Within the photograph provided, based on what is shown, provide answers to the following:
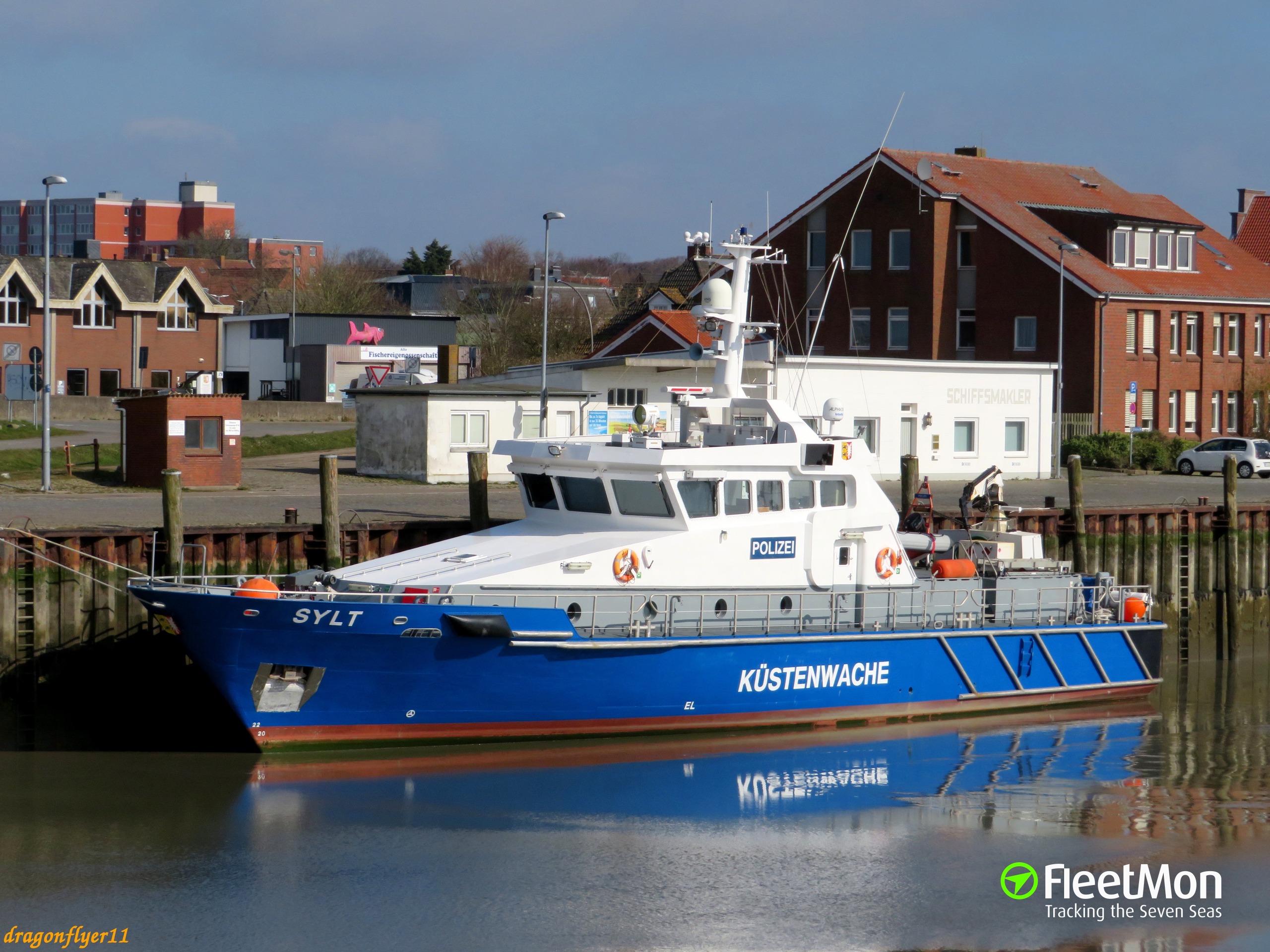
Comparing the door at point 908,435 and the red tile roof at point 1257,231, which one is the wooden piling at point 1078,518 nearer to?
the door at point 908,435

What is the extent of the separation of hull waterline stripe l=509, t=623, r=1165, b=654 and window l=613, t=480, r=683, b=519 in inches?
61.8

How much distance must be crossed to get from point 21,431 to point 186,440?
1542cm

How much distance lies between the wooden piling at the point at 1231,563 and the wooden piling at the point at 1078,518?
132 inches

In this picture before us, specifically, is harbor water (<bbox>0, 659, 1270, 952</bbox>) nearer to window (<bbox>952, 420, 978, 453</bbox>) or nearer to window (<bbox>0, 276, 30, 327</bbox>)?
window (<bbox>952, 420, 978, 453</bbox>)

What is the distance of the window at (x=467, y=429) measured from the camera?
115ft

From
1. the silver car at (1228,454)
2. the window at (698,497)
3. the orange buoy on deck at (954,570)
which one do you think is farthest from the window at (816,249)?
the window at (698,497)

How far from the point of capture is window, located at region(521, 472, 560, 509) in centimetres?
1939

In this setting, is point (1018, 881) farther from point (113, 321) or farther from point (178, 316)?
point (178, 316)

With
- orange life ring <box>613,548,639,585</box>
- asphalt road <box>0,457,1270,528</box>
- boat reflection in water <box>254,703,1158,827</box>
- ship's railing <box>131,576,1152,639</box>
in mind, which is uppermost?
asphalt road <box>0,457,1270,528</box>

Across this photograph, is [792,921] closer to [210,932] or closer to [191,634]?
[210,932]

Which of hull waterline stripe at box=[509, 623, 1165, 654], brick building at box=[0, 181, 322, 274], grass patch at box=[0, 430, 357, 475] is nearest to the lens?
hull waterline stripe at box=[509, 623, 1165, 654]

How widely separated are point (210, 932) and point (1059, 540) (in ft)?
57.3

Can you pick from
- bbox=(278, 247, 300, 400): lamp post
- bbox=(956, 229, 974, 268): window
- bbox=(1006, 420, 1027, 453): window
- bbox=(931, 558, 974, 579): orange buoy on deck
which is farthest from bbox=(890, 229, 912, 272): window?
bbox=(931, 558, 974, 579): orange buoy on deck

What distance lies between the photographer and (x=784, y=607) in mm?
19312
